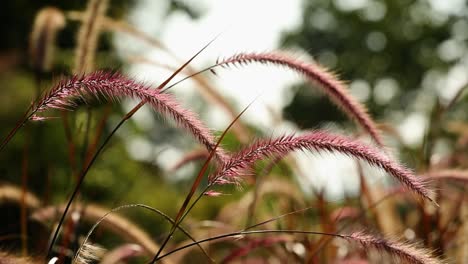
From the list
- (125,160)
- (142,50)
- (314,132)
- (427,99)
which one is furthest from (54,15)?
(427,99)

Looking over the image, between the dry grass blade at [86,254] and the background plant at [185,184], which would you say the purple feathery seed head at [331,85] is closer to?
the background plant at [185,184]

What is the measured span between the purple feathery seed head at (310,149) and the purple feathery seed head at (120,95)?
3.6 inches

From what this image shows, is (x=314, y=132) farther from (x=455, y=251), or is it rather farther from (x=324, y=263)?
(x=455, y=251)

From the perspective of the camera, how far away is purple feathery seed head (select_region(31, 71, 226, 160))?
1.50 metres

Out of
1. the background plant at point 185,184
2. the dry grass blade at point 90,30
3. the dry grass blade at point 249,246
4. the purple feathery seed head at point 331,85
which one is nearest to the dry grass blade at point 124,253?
the background plant at point 185,184

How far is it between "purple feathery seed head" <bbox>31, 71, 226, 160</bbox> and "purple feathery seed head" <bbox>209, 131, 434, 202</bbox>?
0.30 feet

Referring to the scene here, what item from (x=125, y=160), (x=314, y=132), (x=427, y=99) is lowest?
(x=427, y=99)

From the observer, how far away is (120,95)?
155cm

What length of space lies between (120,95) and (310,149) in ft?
1.34

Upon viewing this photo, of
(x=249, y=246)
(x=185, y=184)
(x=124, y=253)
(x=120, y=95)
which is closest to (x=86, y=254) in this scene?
(x=120, y=95)

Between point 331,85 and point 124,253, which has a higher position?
point 331,85

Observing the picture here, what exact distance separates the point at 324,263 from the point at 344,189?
35 cm

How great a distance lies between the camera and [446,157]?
12.2 feet

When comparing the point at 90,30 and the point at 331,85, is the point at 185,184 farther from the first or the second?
the point at 331,85
